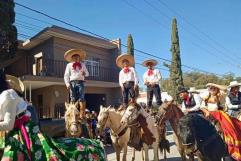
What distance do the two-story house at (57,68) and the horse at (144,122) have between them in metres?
11.0

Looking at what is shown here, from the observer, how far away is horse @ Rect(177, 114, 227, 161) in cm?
747

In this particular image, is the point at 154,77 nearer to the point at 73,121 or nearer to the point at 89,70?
the point at 73,121

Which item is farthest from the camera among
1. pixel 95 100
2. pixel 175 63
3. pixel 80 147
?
pixel 175 63

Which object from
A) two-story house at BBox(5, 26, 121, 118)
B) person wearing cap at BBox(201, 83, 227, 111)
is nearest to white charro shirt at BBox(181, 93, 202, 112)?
person wearing cap at BBox(201, 83, 227, 111)

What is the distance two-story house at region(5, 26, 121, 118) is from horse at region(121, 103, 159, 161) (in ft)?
36.1

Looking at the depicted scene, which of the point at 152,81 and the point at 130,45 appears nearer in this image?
the point at 152,81

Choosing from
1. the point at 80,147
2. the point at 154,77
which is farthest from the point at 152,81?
the point at 80,147

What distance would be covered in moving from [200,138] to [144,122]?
2.90 meters

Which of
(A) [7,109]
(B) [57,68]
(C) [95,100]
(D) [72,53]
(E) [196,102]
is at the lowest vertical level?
(A) [7,109]

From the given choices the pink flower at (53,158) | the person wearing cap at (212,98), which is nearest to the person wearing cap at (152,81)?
the person wearing cap at (212,98)

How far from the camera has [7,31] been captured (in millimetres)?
19844

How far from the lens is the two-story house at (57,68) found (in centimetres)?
2320

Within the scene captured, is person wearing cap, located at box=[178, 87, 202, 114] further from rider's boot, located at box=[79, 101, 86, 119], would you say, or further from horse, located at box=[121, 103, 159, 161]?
rider's boot, located at box=[79, 101, 86, 119]

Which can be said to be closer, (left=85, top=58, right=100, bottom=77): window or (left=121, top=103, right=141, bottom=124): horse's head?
(left=121, top=103, right=141, bottom=124): horse's head
